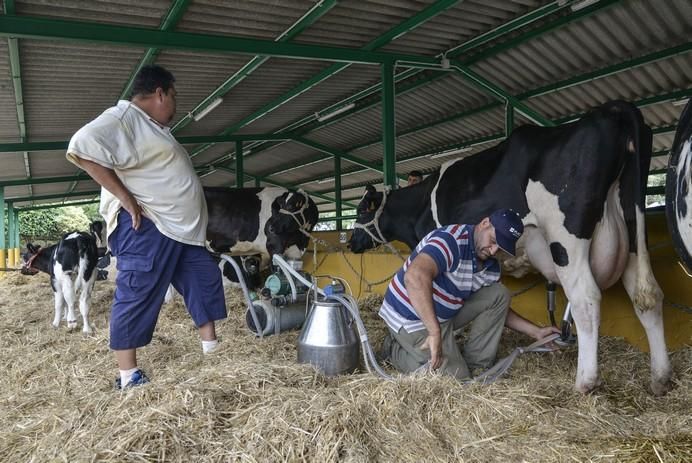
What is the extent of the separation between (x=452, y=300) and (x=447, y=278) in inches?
6.2

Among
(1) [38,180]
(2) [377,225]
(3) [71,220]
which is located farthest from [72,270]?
(3) [71,220]

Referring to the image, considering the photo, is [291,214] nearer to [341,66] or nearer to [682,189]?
[341,66]

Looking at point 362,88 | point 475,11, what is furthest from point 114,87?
point 475,11

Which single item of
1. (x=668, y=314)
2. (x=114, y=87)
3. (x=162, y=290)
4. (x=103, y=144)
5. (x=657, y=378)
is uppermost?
(x=114, y=87)

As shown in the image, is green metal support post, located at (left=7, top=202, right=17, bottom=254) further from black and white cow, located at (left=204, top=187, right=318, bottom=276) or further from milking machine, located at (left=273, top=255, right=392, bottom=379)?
milking machine, located at (left=273, top=255, right=392, bottom=379)

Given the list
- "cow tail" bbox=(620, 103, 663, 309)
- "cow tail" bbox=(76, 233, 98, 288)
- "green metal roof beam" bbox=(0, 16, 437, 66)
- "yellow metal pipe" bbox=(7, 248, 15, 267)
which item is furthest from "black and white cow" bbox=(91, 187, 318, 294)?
"yellow metal pipe" bbox=(7, 248, 15, 267)

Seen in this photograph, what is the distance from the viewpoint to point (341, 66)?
7551 mm

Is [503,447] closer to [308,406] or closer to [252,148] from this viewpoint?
[308,406]

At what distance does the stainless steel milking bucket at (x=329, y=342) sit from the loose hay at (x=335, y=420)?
174 mm

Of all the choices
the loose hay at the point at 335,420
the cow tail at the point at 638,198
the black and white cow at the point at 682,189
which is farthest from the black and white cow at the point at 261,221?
the black and white cow at the point at 682,189

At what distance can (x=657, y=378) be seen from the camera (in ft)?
10.9

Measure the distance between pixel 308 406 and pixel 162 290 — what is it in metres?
1.36

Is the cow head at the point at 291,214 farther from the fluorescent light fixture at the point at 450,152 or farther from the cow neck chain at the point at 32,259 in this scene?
the fluorescent light fixture at the point at 450,152

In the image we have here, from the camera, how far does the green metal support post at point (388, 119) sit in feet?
23.5
